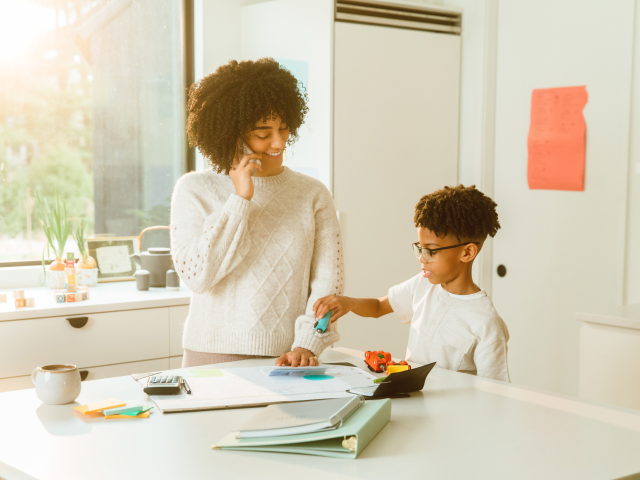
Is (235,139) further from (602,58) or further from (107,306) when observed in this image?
(602,58)

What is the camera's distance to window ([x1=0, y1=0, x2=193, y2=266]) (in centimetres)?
276

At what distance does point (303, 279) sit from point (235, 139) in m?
0.37

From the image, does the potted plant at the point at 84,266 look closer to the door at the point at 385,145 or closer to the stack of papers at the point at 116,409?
the door at the point at 385,145

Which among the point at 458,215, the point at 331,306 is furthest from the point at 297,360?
the point at 458,215

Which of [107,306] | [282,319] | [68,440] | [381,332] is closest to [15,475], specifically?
[68,440]

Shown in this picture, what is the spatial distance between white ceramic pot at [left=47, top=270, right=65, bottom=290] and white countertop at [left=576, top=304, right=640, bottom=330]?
1901 mm

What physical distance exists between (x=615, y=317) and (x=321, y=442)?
1329 millimetres

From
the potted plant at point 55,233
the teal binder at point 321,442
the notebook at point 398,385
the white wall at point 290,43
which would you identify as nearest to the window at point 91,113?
the potted plant at point 55,233

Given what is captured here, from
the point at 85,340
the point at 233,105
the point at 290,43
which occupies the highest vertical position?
the point at 290,43

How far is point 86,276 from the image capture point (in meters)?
2.72

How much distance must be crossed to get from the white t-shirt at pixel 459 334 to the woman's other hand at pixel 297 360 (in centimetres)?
29

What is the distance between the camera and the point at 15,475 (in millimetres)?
916

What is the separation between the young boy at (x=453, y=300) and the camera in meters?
1.48

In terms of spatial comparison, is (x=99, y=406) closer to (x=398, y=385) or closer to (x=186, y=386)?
(x=186, y=386)
